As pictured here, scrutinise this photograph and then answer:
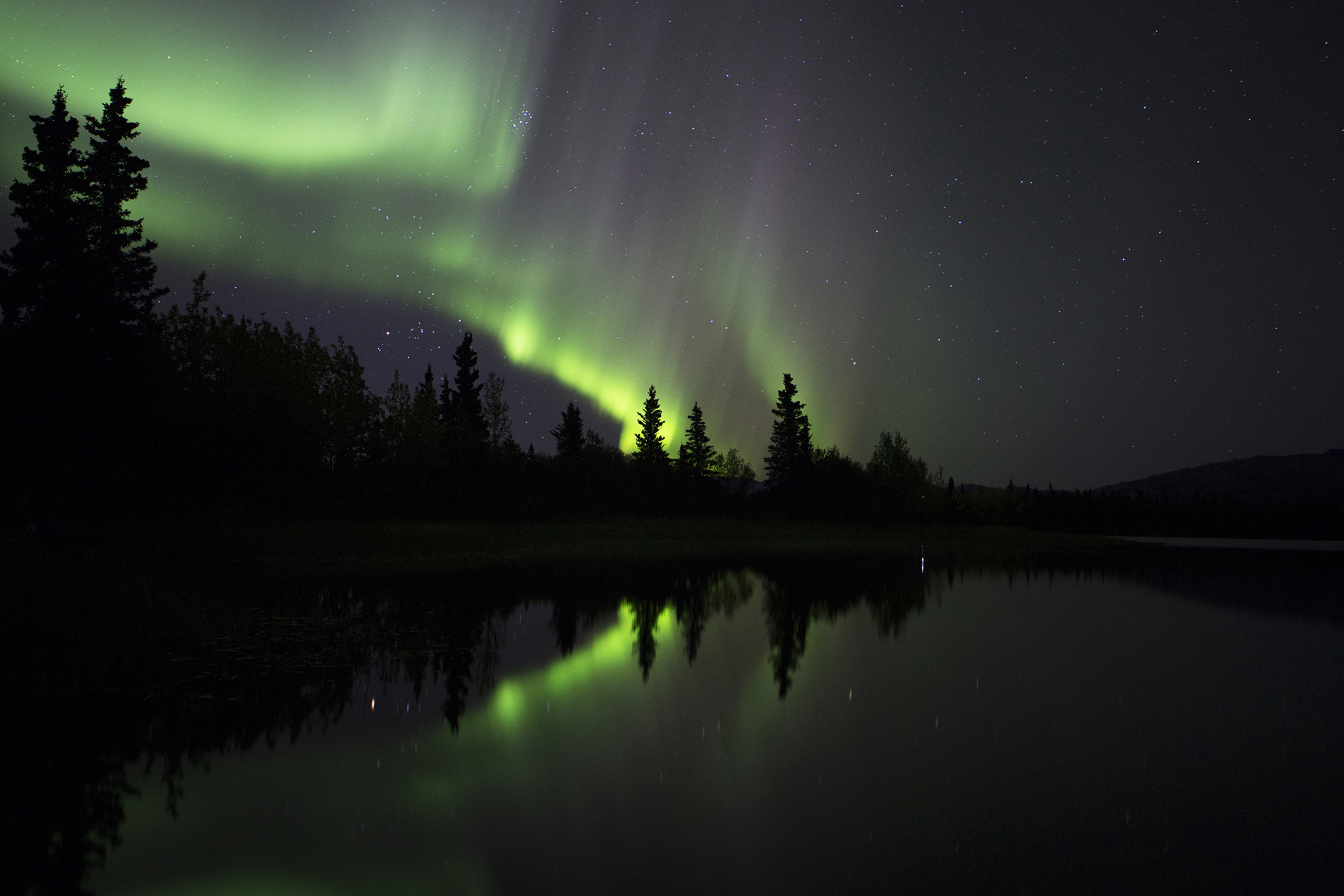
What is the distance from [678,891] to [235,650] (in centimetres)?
996

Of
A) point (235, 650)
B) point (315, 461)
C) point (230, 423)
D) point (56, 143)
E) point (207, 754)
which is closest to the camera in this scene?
point (207, 754)

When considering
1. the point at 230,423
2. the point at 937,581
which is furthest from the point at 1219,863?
the point at 230,423

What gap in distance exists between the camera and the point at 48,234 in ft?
99.1

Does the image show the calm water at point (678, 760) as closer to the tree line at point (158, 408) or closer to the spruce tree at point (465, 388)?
the tree line at point (158, 408)

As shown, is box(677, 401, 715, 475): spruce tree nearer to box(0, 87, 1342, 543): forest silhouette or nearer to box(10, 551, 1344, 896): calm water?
box(0, 87, 1342, 543): forest silhouette

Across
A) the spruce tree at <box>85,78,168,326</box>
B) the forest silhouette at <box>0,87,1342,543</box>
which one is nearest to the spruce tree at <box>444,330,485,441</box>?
the forest silhouette at <box>0,87,1342,543</box>

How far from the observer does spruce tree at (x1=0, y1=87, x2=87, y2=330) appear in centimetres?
2939

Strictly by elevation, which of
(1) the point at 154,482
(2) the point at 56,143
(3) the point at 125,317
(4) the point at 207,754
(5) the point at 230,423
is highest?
(2) the point at 56,143

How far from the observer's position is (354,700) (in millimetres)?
9711

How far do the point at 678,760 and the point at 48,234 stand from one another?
34.9m

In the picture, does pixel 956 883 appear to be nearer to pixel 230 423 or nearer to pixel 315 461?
pixel 230 423

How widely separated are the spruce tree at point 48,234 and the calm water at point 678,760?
21446 millimetres

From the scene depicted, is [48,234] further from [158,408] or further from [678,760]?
[678,760]

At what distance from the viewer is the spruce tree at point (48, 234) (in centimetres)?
2939
